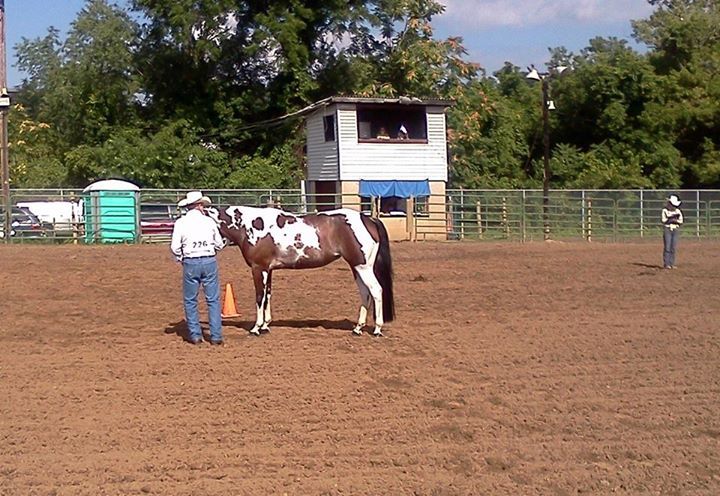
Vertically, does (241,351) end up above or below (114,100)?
below

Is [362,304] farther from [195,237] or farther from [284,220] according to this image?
[195,237]

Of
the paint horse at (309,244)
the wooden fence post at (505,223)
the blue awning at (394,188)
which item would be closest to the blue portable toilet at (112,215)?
the blue awning at (394,188)

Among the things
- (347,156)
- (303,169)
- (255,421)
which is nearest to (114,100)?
(303,169)

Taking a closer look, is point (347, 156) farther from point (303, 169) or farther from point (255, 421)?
point (255, 421)

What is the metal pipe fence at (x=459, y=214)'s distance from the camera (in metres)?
28.8

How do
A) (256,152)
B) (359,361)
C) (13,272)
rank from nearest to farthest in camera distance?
1. (359,361)
2. (13,272)
3. (256,152)

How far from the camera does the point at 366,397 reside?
27.5 ft

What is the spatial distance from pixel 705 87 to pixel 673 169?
4815mm

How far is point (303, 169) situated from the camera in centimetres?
4009

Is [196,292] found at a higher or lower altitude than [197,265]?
lower

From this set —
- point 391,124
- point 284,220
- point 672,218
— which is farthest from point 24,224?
point 284,220

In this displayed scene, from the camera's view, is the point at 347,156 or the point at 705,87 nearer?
the point at 347,156

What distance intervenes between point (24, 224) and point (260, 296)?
63.9ft

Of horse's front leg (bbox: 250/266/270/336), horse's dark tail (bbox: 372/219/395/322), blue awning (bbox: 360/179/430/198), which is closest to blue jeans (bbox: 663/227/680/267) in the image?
horse's dark tail (bbox: 372/219/395/322)
